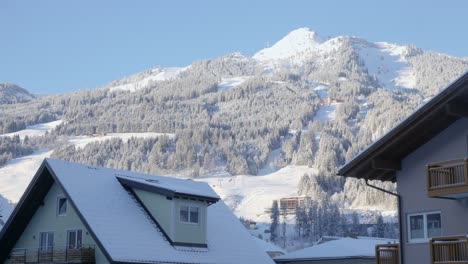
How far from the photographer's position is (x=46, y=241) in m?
43.3

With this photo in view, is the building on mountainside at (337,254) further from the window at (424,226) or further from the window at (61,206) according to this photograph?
the window at (424,226)

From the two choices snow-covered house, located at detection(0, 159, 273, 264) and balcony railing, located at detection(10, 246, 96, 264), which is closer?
balcony railing, located at detection(10, 246, 96, 264)

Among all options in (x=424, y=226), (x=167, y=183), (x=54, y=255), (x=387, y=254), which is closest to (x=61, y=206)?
(x=54, y=255)

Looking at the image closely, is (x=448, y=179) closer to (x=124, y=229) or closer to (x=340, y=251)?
(x=124, y=229)

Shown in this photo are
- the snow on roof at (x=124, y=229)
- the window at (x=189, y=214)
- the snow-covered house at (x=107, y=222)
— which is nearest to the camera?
the snow on roof at (x=124, y=229)

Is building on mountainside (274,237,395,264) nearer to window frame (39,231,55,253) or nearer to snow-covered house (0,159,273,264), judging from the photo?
snow-covered house (0,159,273,264)

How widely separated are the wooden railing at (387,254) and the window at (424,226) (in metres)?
0.82

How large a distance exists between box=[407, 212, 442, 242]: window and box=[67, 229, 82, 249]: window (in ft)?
63.7

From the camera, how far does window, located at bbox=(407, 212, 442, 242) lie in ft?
87.0

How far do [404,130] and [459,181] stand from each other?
2.81 meters

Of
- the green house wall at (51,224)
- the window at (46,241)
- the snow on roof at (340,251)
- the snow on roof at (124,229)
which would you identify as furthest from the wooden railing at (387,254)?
the snow on roof at (340,251)

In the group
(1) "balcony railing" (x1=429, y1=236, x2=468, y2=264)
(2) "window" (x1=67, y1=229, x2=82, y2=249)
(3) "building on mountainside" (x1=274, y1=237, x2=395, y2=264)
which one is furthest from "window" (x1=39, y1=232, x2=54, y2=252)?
(1) "balcony railing" (x1=429, y1=236, x2=468, y2=264)

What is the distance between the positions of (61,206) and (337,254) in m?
19.2

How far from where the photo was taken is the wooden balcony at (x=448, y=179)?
969 inches
